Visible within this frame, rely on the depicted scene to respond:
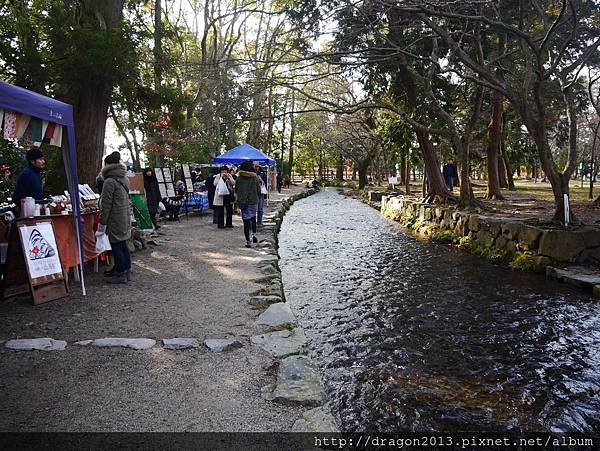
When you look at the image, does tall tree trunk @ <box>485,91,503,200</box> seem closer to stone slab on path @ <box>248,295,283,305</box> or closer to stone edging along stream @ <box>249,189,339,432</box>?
stone edging along stream @ <box>249,189,339,432</box>

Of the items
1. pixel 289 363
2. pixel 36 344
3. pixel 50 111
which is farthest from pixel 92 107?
pixel 289 363

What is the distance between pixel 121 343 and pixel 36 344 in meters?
0.78

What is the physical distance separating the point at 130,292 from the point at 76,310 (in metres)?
0.93

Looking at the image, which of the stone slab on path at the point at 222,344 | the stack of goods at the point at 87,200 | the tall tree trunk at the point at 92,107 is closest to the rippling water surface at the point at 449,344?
the stone slab on path at the point at 222,344

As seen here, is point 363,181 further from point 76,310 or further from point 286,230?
point 76,310

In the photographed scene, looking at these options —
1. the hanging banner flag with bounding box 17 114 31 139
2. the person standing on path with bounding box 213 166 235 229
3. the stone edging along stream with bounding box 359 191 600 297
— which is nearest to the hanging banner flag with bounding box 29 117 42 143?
the hanging banner flag with bounding box 17 114 31 139

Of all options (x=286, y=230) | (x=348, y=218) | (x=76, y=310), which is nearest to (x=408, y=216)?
(x=348, y=218)

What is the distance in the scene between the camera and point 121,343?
4.28 m

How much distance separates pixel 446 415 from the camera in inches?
142

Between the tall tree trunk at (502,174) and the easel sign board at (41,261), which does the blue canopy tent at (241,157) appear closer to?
the easel sign board at (41,261)

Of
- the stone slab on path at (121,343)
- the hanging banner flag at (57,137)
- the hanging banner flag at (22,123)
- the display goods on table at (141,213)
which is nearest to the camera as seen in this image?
the stone slab on path at (121,343)

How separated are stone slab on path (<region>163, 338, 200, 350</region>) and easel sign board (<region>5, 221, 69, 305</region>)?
2187 millimetres

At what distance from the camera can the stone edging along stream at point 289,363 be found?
10.4ft

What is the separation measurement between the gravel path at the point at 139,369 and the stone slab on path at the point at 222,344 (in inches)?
2.7
